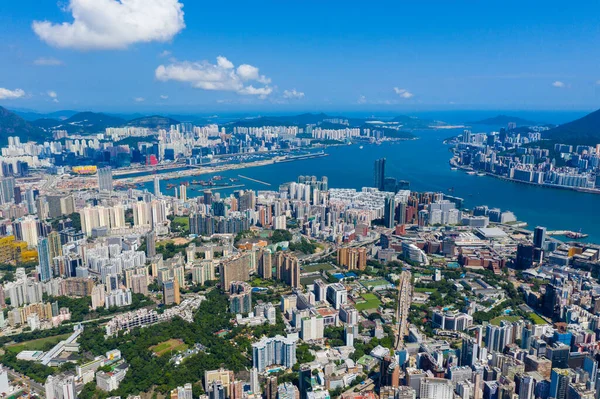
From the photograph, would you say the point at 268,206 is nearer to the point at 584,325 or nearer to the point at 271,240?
the point at 271,240

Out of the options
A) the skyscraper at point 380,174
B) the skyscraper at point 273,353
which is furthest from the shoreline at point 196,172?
the skyscraper at point 273,353

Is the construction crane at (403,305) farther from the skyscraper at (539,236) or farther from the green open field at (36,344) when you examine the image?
the green open field at (36,344)

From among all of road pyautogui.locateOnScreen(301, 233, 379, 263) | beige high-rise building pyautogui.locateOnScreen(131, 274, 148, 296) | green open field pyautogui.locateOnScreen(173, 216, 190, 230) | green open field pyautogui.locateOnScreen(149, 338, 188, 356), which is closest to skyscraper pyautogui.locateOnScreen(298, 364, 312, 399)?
green open field pyautogui.locateOnScreen(149, 338, 188, 356)

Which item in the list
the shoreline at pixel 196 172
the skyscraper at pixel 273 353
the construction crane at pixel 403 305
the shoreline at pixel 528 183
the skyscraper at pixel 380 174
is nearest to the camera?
the skyscraper at pixel 273 353

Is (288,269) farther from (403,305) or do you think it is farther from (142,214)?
(142,214)

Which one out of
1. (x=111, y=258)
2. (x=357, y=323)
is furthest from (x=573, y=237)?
(x=111, y=258)
